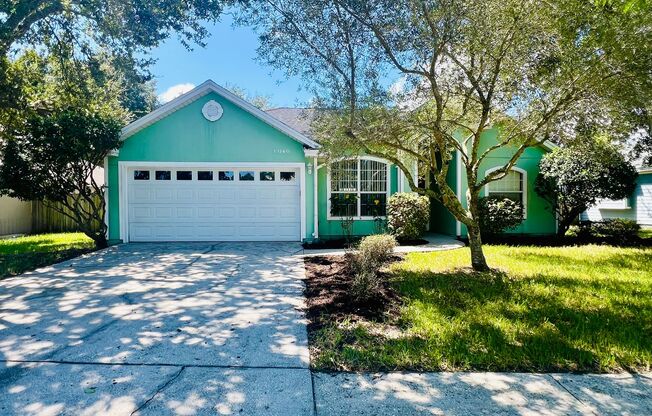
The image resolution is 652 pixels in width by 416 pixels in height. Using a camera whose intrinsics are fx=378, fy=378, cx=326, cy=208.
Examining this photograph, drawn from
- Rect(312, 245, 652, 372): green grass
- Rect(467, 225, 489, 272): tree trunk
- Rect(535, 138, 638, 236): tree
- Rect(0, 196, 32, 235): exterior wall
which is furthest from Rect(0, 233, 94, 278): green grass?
Rect(535, 138, 638, 236): tree

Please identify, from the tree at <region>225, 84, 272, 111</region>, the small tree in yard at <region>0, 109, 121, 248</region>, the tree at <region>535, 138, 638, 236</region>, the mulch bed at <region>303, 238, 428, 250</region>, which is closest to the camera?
the small tree in yard at <region>0, 109, 121, 248</region>

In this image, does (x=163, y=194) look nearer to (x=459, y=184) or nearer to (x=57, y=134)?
(x=57, y=134)

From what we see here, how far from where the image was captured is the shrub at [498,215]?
1147 cm

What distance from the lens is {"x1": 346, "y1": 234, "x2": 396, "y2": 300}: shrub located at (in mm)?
5258

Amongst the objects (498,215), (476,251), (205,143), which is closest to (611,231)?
(498,215)

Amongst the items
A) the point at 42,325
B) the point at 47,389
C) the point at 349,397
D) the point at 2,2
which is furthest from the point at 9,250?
the point at 349,397

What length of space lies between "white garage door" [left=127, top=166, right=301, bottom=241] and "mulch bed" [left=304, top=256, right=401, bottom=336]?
4.83 m

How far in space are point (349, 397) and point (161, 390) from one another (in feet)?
4.76

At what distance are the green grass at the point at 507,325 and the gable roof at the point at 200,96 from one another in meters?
5.95

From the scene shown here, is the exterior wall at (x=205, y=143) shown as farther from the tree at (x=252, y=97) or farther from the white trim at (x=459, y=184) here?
the tree at (x=252, y=97)

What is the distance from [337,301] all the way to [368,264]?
4.77ft

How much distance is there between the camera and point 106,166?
1111cm

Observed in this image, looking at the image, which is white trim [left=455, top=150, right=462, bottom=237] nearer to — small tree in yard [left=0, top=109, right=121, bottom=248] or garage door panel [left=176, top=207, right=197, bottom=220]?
garage door panel [left=176, top=207, right=197, bottom=220]

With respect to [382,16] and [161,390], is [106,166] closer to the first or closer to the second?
[382,16]
